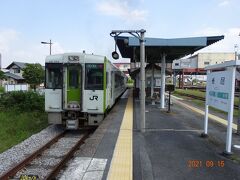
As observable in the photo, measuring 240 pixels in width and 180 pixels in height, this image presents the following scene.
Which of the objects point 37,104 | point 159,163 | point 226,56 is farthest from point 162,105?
point 226,56

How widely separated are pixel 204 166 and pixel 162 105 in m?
11.0

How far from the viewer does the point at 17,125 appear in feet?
47.0

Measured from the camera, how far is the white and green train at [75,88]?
10945 mm

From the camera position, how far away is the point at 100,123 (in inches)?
440

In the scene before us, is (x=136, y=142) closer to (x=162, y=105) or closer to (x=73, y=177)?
(x=73, y=177)

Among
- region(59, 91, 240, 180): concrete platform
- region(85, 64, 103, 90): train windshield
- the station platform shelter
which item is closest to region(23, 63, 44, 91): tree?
region(85, 64, 103, 90): train windshield

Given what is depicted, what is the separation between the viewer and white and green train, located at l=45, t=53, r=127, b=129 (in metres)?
10.9

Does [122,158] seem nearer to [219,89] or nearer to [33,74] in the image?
[219,89]

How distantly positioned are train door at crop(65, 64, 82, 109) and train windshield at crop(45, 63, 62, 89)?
363 millimetres

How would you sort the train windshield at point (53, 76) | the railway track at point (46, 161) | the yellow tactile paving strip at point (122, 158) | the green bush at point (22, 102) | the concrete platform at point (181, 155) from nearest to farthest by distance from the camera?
the yellow tactile paving strip at point (122, 158) < the concrete platform at point (181, 155) < the railway track at point (46, 161) < the train windshield at point (53, 76) < the green bush at point (22, 102)

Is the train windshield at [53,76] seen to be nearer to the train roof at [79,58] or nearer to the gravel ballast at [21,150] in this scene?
the train roof at [79,58]
